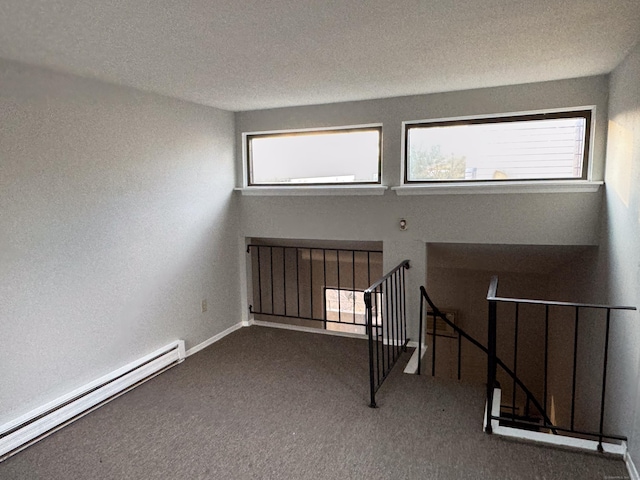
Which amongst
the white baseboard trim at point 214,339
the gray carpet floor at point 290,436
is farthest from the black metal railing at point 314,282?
the gray carpet floor at point 290,436

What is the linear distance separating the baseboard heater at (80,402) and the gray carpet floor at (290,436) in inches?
2.3

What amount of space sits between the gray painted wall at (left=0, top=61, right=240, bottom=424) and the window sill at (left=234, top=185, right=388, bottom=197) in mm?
447

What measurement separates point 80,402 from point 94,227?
120cm

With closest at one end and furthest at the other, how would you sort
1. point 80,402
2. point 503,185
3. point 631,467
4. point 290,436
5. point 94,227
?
point 631,467 → point 290,436 → point 80,402 → point 94,227 → point 503,185

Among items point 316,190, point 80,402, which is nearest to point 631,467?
point 316,190

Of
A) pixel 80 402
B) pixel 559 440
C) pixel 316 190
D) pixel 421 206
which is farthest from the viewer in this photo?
pixel 316 190

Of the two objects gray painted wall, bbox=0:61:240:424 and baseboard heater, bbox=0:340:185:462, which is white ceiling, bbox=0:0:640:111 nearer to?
gray painted wall, bbox=0:61:240:424

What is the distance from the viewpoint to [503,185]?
361cm

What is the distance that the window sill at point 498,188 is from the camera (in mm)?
3410

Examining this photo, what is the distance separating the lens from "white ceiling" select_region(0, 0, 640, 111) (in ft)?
6.27

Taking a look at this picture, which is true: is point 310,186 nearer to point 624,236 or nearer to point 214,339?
point 214,339

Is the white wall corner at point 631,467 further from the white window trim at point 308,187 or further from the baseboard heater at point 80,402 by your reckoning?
the baseboard heater at point 80,402

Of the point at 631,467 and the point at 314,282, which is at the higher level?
the point at 314,282

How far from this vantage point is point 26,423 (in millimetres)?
2648
